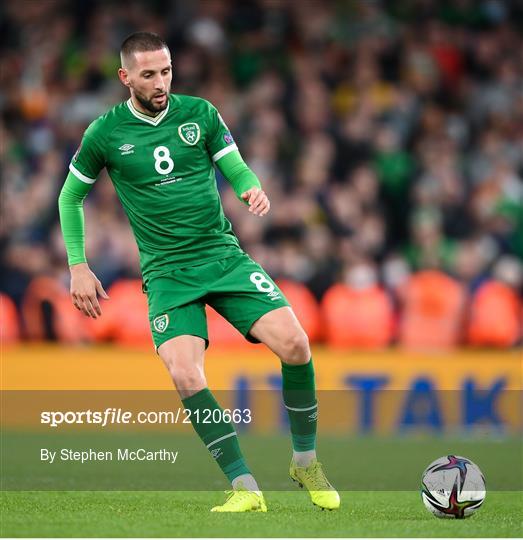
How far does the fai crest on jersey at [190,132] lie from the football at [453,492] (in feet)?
7.22

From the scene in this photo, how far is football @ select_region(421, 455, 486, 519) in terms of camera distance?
7.24 m

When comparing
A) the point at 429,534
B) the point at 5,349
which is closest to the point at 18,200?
the point at 5,349

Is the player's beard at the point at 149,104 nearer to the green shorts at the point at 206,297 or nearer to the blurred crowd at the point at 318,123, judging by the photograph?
the green shorts at the point at 206,297

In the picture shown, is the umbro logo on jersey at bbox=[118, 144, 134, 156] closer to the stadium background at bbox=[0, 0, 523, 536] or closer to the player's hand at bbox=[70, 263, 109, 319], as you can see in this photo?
the player's hand at bbox=[70, 263, 109, 319]

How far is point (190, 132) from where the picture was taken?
763cm

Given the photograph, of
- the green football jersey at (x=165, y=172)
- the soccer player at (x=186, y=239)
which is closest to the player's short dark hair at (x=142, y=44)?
the soccer player at (x=186, y=239)

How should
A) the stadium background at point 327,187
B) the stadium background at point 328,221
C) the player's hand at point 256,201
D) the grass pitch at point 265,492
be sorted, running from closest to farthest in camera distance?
1. the grass pitch at point 265,492
2. the player's hand at point 256,201
3. the stadium background at point 328,221
4. the stadium background at point 327,187

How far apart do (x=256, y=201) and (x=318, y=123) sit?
31.9 feet

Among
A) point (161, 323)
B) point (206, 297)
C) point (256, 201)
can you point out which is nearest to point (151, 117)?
point (256, 201)

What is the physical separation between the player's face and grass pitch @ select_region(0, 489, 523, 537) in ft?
7.18

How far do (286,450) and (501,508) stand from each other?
4.05m

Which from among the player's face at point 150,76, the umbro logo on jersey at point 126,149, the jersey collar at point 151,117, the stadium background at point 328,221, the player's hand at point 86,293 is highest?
the player's face at point 150,76

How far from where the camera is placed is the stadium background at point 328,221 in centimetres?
1376

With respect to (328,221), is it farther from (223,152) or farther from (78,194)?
(78,194)
